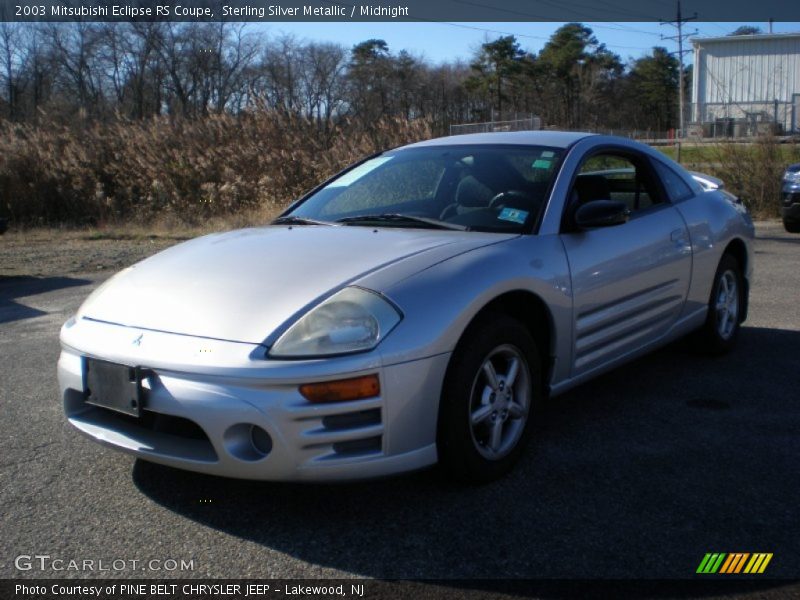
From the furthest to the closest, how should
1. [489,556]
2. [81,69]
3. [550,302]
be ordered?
[81,69] → [550,302] → [489,556]

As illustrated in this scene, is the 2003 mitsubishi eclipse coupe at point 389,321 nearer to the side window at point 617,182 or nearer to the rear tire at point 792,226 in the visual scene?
the side window at point 617,182

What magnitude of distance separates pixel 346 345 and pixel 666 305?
2398mm

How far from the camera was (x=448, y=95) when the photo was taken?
29156 mm

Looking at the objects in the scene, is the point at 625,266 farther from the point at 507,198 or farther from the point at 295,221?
the point at 295,221

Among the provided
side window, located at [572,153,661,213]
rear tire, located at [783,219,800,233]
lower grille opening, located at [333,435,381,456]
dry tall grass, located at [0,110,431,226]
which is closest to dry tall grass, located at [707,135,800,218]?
rear tire, located at [783,219,800,233]

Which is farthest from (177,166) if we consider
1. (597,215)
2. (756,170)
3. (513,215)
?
(597,215)

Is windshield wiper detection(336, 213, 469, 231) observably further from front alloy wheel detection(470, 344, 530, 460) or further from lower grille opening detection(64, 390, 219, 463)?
lower grille opening detection(64, 390, 219, 463)

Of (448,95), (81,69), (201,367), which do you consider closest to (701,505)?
(201,367)

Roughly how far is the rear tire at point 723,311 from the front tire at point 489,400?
2088 millimetres

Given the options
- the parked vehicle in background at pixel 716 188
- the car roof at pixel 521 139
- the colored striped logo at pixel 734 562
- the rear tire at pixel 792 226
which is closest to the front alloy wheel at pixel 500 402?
the colored striped logo at pixel 734 562

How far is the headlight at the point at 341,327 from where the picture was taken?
2.92 m

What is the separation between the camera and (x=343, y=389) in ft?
9.45

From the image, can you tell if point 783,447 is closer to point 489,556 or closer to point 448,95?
point 489,556

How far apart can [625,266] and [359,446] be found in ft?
6.30
